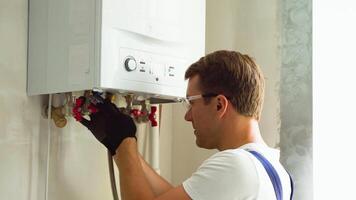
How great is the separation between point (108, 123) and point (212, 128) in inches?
11.5

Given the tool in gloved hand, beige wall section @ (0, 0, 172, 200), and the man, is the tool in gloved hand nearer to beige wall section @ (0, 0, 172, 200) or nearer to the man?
the man

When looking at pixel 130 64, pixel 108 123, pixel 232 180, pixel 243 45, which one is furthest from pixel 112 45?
pixel 243 45

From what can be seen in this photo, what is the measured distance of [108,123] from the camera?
1396mm

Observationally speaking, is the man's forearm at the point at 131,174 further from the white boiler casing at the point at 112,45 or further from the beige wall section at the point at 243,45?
the beige wall section at the point at 243,45

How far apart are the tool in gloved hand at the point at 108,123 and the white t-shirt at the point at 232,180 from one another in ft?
0.92

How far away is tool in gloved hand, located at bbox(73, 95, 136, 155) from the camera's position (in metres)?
1.40

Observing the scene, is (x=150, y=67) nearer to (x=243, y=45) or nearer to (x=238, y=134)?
(x=238, y=134)

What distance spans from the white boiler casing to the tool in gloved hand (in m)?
0.07

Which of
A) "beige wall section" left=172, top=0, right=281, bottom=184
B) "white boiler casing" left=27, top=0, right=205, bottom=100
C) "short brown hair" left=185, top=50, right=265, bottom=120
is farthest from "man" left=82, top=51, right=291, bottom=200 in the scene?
"beige wall section" left=172, top=0, right=281, bottom=184

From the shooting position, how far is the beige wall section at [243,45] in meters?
1.73
